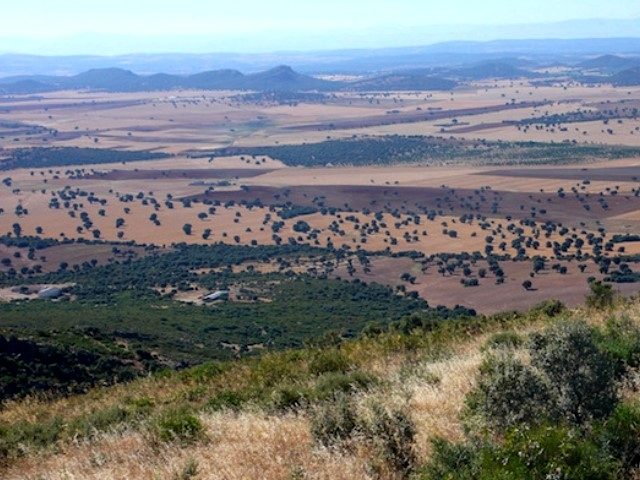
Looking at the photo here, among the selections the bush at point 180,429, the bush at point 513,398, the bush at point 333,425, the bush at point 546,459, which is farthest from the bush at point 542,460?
the bush at point 180,429

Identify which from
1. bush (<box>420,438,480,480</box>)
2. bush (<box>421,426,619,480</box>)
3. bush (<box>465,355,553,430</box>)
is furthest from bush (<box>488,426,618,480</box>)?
bush (<box>465,355,553,430</box>)

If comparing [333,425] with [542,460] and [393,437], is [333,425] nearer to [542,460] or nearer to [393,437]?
[393,437]

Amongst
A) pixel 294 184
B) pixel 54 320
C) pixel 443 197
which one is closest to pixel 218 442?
pixel 54 320

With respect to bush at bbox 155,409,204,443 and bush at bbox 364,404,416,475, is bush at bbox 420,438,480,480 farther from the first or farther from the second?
bush at bbox 155,409,204,443

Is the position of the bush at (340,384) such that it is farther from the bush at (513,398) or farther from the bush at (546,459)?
the bush at (546,459)

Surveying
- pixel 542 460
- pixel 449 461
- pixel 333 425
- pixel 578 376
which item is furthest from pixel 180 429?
pixel 542 460

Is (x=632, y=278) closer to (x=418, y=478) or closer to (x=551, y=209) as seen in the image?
(x=551, y=209)
